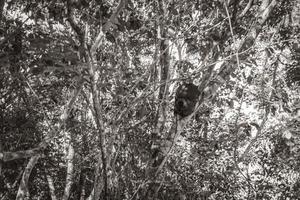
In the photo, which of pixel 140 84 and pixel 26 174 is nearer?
pixel 140 84

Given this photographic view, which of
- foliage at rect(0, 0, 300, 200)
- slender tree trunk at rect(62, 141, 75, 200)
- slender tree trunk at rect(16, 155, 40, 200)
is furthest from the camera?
slender tree trunk at rect(62, 141, 75, 200)

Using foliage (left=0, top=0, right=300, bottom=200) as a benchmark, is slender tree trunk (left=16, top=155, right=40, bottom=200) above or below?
below

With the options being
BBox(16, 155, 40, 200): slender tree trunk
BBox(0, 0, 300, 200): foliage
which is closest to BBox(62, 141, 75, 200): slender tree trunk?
BBox(0, 0, 300, 200): foliage

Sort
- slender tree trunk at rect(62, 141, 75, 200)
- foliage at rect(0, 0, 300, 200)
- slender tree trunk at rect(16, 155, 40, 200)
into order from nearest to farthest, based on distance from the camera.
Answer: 1. foliage at rect(0, 0, 300, 200)
2. slender tree trunk at rect(16, 155, 40, 200)
3. slender tree trunk at rect(62, 141, 75, 200)

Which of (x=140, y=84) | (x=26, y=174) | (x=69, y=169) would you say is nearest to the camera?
(x=140, y=84)

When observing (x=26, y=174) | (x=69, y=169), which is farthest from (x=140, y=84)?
(x=69, y=169)

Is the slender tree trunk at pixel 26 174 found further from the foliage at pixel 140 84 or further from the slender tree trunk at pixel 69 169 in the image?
the slender tree trunk at pixel 69 169

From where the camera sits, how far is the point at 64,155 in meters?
9.37

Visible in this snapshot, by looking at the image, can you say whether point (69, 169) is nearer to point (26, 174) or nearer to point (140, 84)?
point (26, 174)

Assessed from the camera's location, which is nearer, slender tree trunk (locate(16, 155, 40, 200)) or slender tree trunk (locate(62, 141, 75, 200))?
slender tree trunk (locate(16, 155, 40, 200))

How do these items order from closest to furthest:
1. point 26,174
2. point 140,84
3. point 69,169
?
point 140,84, point 26,174, point 69,169

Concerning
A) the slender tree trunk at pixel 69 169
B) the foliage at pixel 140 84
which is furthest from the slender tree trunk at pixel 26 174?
the slender tree trunk at pixel 69 169

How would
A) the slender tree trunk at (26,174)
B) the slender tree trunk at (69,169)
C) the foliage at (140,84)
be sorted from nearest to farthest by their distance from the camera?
the foliage at (140,84), the slender tree trunk at (26,174), the slender tree trunk at (69,169)

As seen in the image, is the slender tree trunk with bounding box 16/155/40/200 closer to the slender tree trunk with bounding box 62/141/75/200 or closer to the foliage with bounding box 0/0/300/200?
the foliage with bounding box 0/0/300/200
